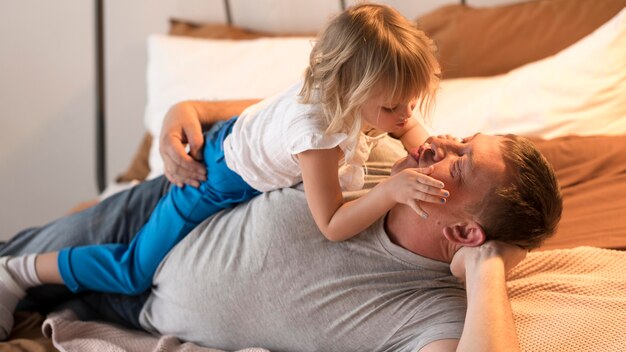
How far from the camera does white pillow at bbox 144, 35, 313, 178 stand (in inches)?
84.1

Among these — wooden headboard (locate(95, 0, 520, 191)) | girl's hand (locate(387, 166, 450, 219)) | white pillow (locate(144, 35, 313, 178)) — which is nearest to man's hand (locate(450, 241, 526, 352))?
girl's hand (locate(387, 166, 450, 219))

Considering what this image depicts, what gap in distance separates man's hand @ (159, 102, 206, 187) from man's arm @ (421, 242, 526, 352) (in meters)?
0.56

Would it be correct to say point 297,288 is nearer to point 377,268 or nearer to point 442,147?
point 377,268

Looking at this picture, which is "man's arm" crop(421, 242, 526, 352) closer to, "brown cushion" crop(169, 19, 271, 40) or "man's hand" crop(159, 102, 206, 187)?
"man's hand" crop(159, 102, 206, 187)

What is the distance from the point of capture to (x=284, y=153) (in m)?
1.32

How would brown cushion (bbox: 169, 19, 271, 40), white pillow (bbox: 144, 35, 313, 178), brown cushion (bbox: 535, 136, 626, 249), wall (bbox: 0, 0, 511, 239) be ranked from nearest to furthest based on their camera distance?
brown cushion (bbox: 535, 136, 626, 249) → white pillow (bbox: 144, 35, 313, 178) → brown cushion (bbox: 169, 19, 271, 40) → wall (bbox: 0, 0, 511, 239)

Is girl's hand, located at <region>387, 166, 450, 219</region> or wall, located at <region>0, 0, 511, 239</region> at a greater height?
girl's hand, located at <region>387, 166, 450, 219</region>

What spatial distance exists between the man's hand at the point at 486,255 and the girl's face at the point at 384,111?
0.77ft

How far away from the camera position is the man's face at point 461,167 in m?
1.21

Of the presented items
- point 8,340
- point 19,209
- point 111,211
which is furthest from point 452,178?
point 19,209

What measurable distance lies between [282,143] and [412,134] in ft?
1.01

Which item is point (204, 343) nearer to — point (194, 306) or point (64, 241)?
point (194, 306)

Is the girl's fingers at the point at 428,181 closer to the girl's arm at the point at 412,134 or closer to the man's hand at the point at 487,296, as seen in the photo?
the man's hand at the point at 487,296

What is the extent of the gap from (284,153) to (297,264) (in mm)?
200
